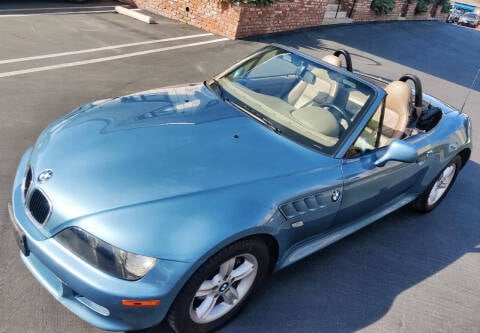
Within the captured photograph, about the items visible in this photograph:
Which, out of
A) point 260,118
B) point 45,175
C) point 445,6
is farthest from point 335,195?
point 445,6

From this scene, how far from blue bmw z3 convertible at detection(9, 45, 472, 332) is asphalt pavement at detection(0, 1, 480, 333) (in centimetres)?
36

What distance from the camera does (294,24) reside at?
12.6 m

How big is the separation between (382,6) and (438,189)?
15.2 m

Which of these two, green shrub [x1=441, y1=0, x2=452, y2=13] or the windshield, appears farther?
green shrub [x1=441, y1=0, x2=452, y2=13]

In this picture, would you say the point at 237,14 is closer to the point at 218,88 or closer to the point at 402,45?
the point at 218,88

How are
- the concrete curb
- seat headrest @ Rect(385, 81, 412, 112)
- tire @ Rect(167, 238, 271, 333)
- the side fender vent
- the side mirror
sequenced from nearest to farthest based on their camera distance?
tire @ Rect(167, 238, 271, 333) → the side fender vent → the side mirror → seat headrest @ Rect(385, 81, 412, 112) → the concrete curb

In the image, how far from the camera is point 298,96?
3490mm

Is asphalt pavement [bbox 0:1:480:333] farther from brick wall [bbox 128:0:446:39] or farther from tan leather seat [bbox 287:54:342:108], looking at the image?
tan leather seat [bbox 287:54:342:108]

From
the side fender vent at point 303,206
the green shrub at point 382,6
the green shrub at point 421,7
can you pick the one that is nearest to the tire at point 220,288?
the side fender vent at point 303,206

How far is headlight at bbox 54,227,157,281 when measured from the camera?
83.3 inches

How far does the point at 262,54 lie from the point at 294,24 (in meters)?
9.30

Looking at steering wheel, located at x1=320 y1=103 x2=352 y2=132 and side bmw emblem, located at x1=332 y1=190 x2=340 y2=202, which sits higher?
steering wheel, located at x1=320 y1=103 x2=352 y2=132

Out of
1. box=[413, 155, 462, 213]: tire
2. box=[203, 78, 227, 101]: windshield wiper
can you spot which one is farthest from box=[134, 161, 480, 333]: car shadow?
box=[203, 78, 227, 101]: windshield wiper

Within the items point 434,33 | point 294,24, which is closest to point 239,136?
point 294,24
